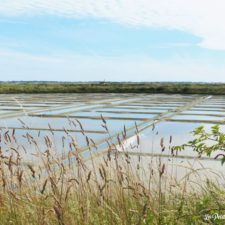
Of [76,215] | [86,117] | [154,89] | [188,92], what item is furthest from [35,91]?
[76,215]

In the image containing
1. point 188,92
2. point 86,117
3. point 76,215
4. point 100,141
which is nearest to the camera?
point 76,215

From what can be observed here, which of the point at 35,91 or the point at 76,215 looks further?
the point at 35,91

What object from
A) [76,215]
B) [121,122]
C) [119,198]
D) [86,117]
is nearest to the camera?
[119,198]

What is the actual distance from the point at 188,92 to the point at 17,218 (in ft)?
99.9

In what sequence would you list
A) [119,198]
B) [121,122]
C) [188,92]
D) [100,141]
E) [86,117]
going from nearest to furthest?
1. [119,198]
2. [100,141]
3. [121,122]
4. [86,117]
5. [188,92]

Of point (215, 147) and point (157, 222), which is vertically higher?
point (215, 147)

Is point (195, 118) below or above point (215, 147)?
below

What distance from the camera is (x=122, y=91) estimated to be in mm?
33875

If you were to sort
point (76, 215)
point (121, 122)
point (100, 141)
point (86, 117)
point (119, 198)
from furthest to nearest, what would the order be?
1. point (86, 117)
2. point (121, 122)
3. point (100, 141)
4. point (76, 215)
5. point (119, 198)

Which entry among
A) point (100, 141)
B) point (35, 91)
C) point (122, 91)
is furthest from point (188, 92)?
point (100, 141)

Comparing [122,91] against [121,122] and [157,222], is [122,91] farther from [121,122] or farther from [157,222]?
[157,222]

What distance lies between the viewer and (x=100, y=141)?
7336mm

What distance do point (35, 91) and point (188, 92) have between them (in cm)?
1274

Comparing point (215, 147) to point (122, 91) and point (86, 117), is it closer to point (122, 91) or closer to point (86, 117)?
point (86, 117)
